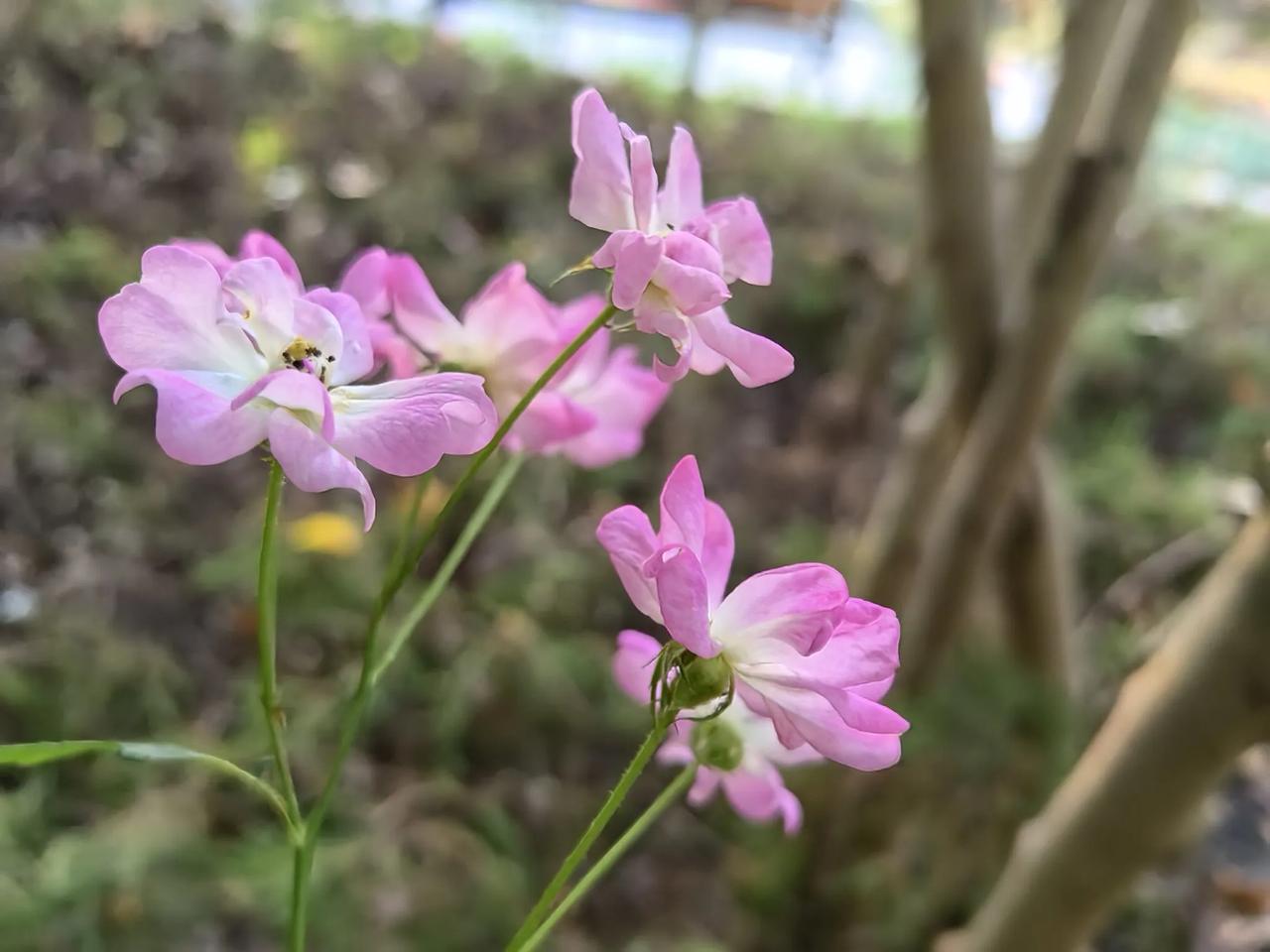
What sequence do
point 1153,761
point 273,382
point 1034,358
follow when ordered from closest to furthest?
point 273,382 < point 1153,761 < point 1034,358

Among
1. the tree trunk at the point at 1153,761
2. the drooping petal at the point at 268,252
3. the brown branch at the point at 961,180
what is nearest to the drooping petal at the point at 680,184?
the drooping petal at the point at 268,252

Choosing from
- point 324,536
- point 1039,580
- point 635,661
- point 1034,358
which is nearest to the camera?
point 635,661

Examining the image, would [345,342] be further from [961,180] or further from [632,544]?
[961,180]

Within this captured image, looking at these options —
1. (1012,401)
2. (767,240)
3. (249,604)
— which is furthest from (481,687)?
(767,240)

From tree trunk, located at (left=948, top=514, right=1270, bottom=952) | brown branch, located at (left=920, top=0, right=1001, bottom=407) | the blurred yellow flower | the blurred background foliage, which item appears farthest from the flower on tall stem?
the blurred yellow flower

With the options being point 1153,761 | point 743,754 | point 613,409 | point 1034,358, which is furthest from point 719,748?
point 1034,358

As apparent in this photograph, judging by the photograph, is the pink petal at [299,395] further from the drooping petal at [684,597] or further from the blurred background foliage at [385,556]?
the blurred background foliage at [385,556]
